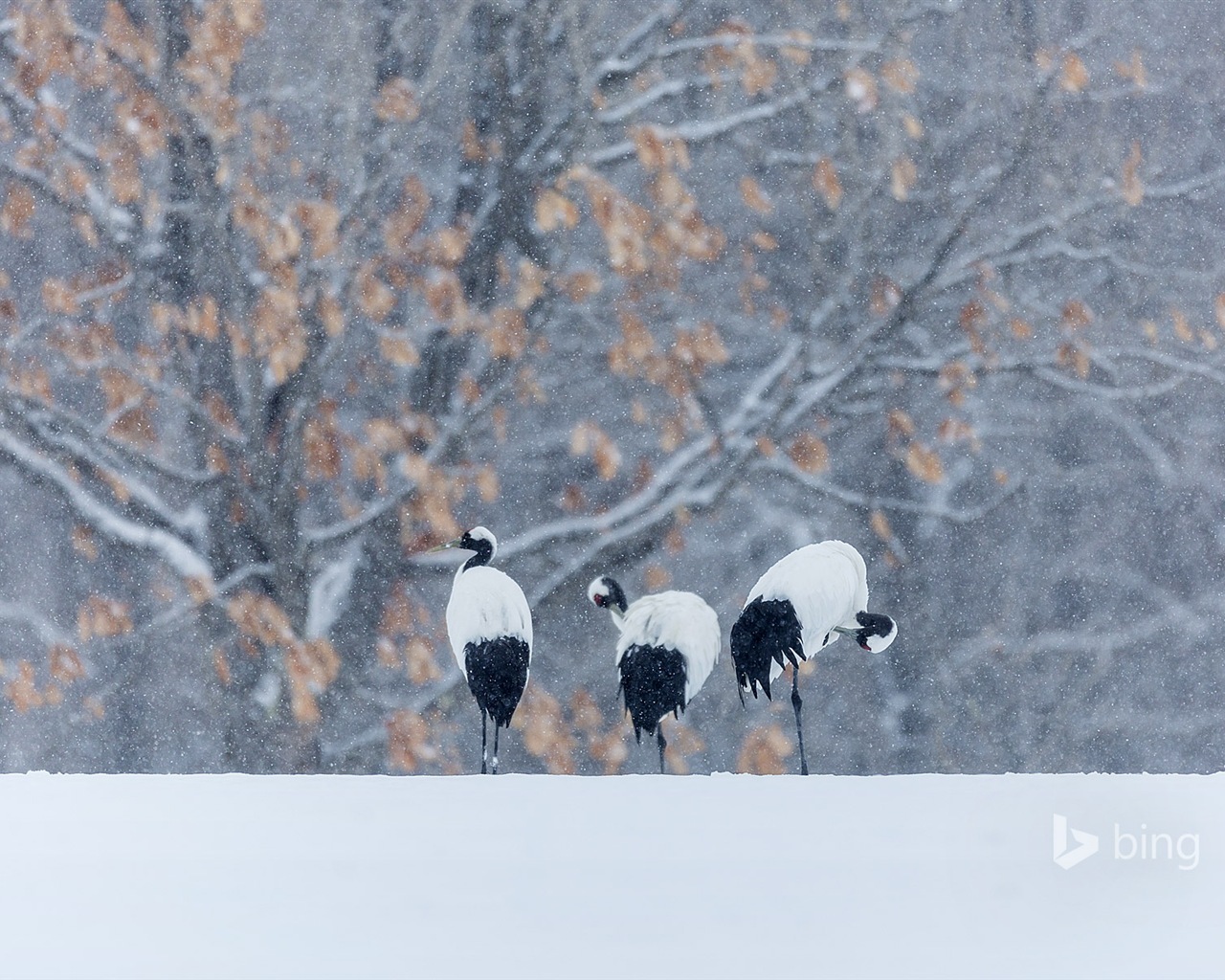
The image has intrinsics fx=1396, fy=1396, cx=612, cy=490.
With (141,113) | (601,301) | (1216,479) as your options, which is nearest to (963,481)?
(1216,479)

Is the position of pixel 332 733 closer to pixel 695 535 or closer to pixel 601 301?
pixel 695 535

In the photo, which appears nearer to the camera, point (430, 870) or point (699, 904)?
point (699, 904)

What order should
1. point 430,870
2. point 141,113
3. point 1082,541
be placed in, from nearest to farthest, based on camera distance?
point 430,870 → point 141,113 → point 1082,541

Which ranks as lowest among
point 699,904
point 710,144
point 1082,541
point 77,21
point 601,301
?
point 699,904

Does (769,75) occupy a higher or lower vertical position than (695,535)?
higher

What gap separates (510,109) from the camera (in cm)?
327

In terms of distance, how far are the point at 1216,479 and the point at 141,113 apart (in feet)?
8.90

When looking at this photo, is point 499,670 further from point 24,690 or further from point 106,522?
point 24,690

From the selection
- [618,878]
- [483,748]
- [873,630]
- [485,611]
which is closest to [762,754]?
[873,630]

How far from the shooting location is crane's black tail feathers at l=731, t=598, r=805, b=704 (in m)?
2.91

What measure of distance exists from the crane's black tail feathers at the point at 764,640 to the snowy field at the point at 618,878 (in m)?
0.23

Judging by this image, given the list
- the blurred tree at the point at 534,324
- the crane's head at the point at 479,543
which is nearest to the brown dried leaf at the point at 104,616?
the blurred tree at the point at 534,324

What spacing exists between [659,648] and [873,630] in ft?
1.48

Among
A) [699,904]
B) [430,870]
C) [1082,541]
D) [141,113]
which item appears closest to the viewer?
[699,904]
